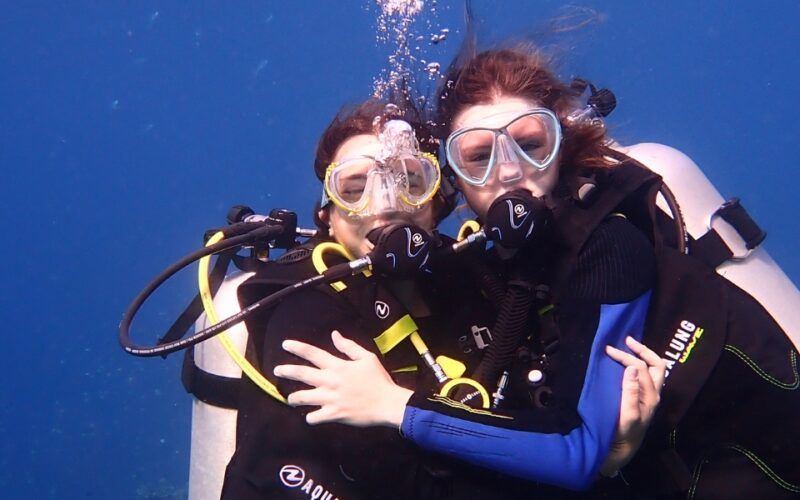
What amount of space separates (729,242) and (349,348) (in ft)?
7.79

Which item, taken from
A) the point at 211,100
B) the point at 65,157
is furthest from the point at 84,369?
the point at 65,157

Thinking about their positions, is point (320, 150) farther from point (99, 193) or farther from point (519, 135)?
point (99, 193)

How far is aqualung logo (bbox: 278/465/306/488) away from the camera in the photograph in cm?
262

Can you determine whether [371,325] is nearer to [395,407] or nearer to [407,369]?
[407,369]

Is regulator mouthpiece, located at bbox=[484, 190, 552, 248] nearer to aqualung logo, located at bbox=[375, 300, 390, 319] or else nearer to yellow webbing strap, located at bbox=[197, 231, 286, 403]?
aqualung logo, located at bbox=[375, 300, 390, 319]

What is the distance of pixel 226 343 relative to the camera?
104 inches

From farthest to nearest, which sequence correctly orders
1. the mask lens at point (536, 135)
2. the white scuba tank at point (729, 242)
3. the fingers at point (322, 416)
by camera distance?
the white scuba tank at point (729, 242), the mask lens at point (536, 135), the fingers at point (322, 416)

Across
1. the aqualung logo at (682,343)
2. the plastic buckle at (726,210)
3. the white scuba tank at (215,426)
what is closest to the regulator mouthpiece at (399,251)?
the aqualung logo at (682,343)

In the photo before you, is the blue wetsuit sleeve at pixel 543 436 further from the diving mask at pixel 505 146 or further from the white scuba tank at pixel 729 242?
the white scuba tank at pixel 729 242

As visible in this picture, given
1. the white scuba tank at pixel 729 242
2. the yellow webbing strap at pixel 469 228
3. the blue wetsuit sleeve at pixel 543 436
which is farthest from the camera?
the white scuba tank at pixel 729 242

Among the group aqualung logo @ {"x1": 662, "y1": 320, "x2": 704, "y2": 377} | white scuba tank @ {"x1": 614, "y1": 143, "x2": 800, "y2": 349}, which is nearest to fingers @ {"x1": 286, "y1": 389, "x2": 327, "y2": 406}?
aqualung logo @ {"x1": 662, "y1": 320, "x2": 704, "y2": 377}

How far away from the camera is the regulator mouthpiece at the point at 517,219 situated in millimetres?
2572

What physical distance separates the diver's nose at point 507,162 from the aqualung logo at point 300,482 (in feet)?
5.40

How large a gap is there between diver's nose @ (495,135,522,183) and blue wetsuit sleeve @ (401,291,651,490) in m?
0.85
